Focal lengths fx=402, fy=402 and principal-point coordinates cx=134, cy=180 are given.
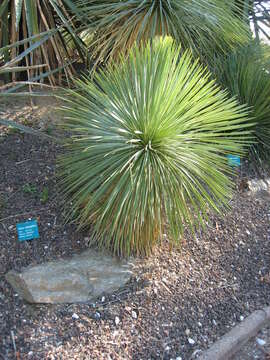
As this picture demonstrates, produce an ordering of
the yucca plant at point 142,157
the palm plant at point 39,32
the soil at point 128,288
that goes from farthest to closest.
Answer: the palm plant at point 39,32 < the yucca plant at point 142,157 < the soil at point 128,288

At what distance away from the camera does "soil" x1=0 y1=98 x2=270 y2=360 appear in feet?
7.41

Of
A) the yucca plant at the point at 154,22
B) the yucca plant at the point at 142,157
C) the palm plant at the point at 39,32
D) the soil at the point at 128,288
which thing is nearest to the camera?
the soil at the point at 128,288

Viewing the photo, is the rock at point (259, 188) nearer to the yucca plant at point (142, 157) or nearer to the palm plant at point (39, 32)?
the yucca plant at point (142, 157)

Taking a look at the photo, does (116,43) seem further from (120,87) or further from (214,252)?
(214,252)

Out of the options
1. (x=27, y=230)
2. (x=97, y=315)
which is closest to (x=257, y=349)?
(x=97, y=315)

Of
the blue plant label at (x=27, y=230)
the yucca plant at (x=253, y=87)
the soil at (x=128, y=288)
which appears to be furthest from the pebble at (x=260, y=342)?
the yucca plant at (x=253, y=87)

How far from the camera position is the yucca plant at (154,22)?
3.87 meters

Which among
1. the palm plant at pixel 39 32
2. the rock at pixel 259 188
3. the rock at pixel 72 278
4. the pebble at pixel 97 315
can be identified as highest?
the palm plant at pixel 39 32

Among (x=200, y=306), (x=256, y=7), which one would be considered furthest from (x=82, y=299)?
(x=256, y=7)

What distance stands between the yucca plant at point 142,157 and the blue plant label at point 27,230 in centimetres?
30

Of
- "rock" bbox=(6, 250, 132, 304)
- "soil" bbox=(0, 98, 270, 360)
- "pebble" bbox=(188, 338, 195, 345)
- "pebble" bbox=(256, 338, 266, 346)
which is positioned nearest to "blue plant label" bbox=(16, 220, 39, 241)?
"soil" bbox=(0, 98, 270, 360)

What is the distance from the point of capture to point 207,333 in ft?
8.18

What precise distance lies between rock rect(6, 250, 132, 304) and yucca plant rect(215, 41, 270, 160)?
86.9 inches

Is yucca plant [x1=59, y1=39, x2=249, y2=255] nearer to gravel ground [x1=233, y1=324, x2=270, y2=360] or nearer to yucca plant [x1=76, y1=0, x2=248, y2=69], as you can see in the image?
gravel ground [x1=233, y1=324, x2=270, y2=360]
